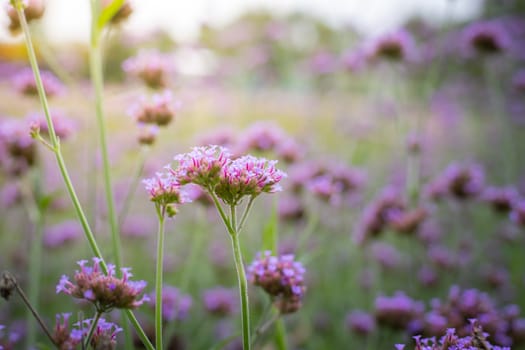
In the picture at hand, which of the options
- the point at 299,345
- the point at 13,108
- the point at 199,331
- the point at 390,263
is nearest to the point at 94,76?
the point at 199,331

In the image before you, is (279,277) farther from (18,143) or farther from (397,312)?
(18,143)

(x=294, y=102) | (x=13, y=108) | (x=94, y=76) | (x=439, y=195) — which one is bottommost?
(x=94, y=76)

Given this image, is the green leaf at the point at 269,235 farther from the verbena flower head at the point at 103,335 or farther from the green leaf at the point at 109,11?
the green leaf at the point at 109,11

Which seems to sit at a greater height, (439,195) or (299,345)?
(439,195)

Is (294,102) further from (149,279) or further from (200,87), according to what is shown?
(149,279)

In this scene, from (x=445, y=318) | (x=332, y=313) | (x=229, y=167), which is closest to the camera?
(x=229, y=167)

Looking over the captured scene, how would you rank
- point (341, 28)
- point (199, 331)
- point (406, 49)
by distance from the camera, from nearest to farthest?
1. point (199, 331)
2. point (406, 49)
3. point (341, 28)

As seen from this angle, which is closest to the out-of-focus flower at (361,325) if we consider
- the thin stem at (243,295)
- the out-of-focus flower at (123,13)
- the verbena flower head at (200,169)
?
the thin stem at (243,295)

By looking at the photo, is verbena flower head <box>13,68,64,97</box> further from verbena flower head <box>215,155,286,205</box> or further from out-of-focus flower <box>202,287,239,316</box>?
verbena flower head <box>215,155,286,205</box>
